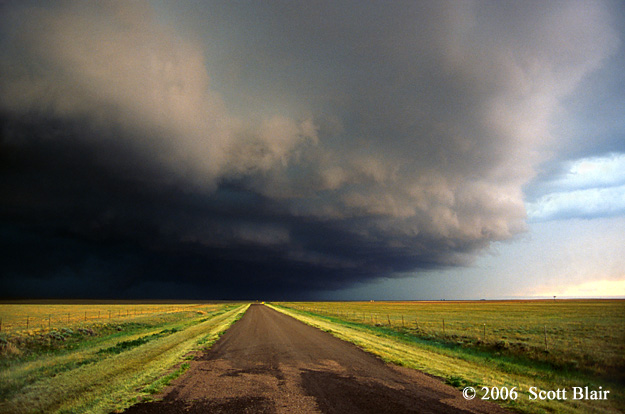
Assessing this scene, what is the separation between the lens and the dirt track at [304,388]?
8695 mm

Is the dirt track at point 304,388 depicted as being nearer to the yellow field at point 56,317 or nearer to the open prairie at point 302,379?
the open prairie at point 302,379

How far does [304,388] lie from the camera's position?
10.6 meters

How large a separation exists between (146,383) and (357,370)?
811cm

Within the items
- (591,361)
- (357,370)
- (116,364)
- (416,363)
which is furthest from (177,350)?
(591,361)

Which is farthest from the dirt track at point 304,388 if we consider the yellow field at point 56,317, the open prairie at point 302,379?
the yellow field at point 56,317

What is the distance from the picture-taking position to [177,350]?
18.2 meters

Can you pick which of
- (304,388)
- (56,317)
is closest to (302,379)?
(304,388)

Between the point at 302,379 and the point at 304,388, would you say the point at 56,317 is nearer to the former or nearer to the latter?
the point at 302,379

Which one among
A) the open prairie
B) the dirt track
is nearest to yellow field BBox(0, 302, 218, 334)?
the open prairie

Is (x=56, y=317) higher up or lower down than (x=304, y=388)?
lower down

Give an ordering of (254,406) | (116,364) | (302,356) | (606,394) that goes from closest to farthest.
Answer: (254,406) < (606,394) < (116,364) < (302,356)

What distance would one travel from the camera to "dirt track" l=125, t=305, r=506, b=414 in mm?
8695

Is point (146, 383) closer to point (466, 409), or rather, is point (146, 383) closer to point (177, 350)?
point (177, 350)

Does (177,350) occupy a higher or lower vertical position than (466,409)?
lower
